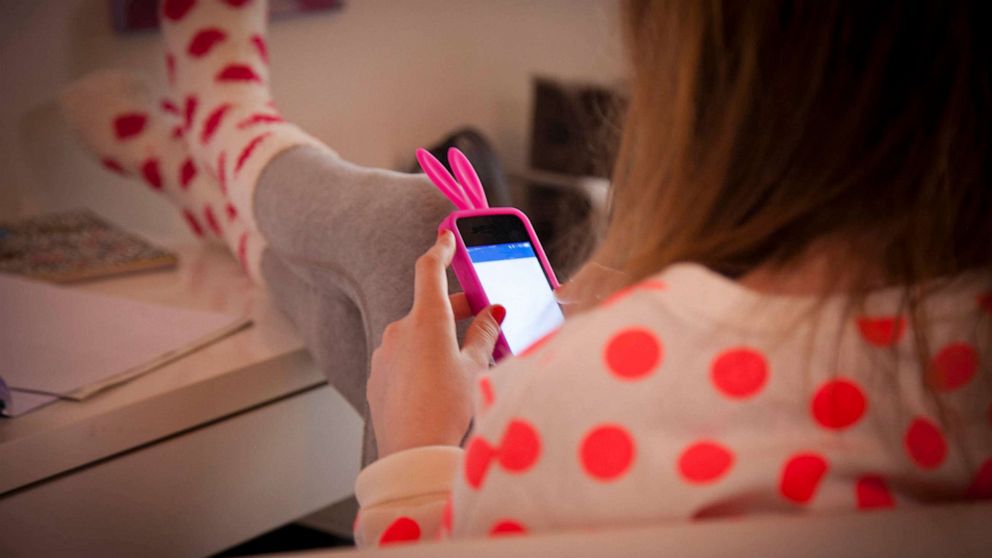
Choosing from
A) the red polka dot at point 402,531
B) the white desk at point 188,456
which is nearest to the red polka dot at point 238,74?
the white desk at point 188,456

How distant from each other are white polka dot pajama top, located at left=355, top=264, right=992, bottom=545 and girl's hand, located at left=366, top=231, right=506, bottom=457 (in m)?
0.13

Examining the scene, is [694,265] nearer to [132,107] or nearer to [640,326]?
[640,326]

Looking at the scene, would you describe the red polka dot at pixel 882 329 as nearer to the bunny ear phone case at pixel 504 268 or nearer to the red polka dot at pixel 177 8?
the bunny ear phone case at pixel 504 268

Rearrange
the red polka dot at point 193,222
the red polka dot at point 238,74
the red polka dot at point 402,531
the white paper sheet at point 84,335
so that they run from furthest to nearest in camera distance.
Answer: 1. the red polka dot at point 193,222
2. the red polka dot at point 238,74
3. the white paper sheet at point 84,335
4. the red polka dot at point 402,531

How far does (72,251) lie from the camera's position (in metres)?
0.98

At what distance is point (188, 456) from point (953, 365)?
1.77ft

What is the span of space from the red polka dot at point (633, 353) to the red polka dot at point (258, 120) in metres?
0.59

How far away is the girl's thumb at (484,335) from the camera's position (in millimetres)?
488

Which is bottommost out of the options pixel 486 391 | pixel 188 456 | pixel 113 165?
pixel 188 456

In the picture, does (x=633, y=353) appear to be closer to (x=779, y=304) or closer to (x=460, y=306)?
(x=779, y=304)

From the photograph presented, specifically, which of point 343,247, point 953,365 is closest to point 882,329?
point 953,365

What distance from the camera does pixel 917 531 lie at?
287 mm

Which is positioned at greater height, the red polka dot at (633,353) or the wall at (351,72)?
Answer: the red polka dot at (633,353)

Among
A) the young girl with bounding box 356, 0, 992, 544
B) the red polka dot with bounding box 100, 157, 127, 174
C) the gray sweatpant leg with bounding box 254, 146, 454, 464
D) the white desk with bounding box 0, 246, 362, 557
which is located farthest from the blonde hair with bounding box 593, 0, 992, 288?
the red polka dot with bounding box 100, 157, 127, 174
